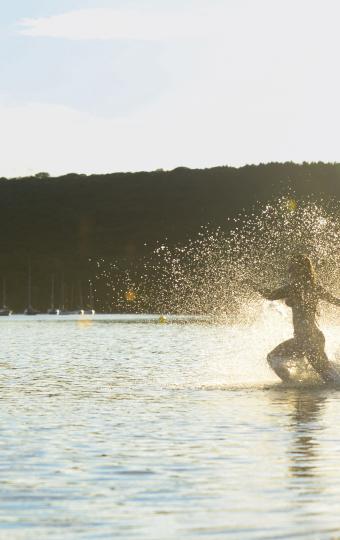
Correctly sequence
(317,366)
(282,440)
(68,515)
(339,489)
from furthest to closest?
(317,366)
(282,440)
(339,489)
(68,515)

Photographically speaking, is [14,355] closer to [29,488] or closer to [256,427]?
[256,427]

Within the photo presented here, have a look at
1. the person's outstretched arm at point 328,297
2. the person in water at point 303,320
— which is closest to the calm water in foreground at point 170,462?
the person in water at point 303,320

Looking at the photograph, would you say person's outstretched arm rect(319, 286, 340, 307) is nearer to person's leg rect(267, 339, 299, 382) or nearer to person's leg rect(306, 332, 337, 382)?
person's leg rect(306, 332, 337, 382)

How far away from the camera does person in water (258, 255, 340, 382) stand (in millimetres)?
23344

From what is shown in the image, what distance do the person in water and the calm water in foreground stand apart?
1.80 feet

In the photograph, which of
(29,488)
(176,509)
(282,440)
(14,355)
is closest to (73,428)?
(282,440)

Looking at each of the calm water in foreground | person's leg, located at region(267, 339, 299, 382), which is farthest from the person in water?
the calm water in foreground

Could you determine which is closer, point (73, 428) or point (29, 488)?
point (29, 488)

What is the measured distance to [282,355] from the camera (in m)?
23.6

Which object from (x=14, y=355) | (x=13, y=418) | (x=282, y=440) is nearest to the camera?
(x=282, y=440)

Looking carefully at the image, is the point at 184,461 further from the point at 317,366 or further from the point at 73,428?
the point at 317,366

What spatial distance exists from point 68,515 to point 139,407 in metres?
10.1

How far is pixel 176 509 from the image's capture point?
10.7m

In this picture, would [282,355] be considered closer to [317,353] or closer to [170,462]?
[317,353]
